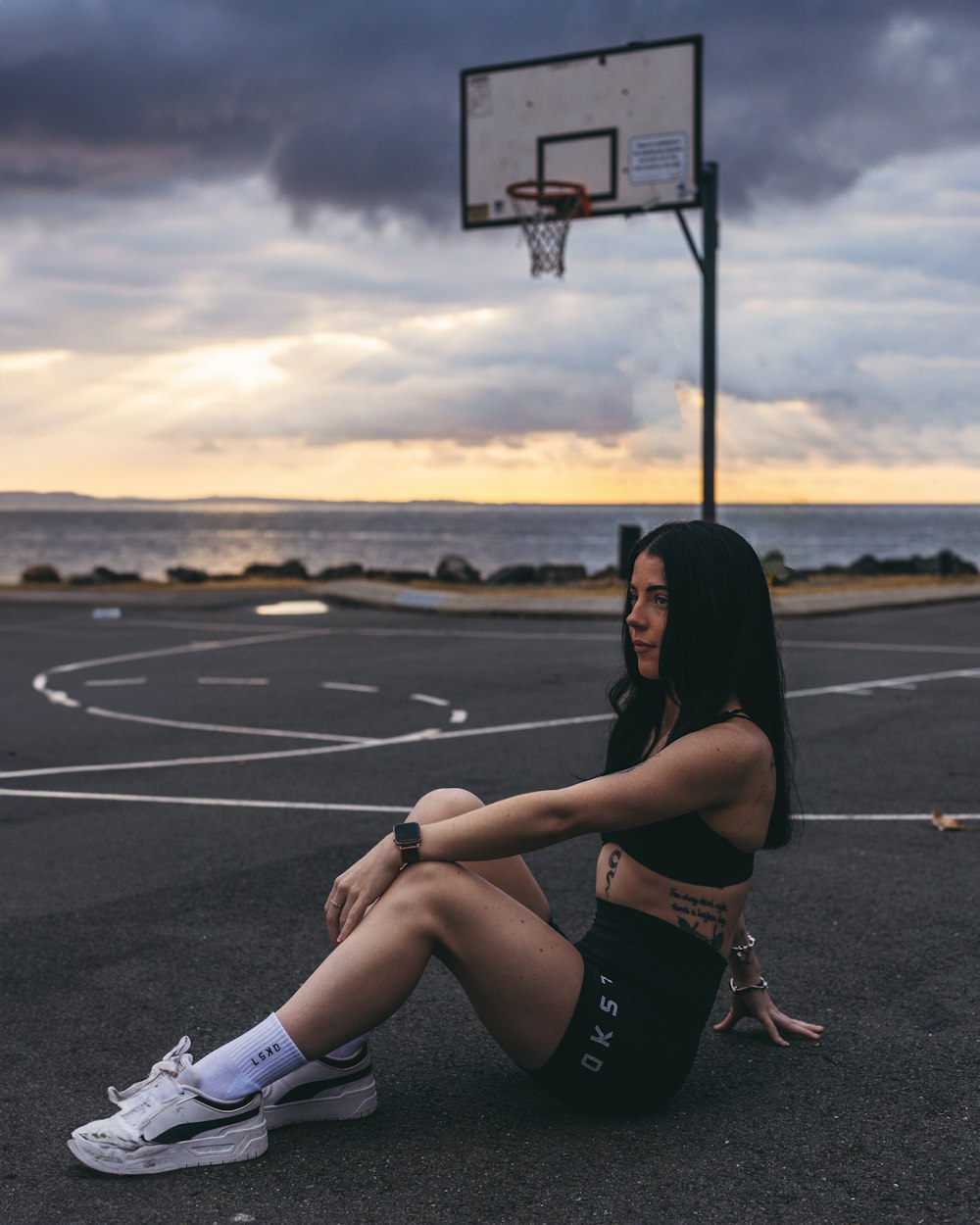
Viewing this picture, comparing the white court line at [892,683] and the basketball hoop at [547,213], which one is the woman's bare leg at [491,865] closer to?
the white court line at [892,683]

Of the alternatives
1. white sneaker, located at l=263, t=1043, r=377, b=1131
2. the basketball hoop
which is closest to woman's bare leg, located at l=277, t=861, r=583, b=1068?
white sneaker, located at l=263, t=1043, r=377, b=1131

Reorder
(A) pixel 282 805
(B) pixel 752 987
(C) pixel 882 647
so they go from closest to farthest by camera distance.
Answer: (B) pixel 752 987
(A) pixel 282 805
(C) pixel 882 647

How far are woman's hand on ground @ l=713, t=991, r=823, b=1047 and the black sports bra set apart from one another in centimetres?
71

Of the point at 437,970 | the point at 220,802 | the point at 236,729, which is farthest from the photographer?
the point at 236,729

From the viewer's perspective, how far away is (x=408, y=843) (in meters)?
3.11

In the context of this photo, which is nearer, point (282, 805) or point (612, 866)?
point (612, 866)

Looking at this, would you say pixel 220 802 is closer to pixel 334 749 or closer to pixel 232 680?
pixel 334 749

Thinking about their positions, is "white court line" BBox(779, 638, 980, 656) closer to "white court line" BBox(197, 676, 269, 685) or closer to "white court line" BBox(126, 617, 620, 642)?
"white court line" BBox(126, 617, 620, 642)

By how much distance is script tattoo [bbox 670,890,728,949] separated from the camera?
3217 millimetres

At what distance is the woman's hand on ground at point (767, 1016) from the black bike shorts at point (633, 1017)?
1.74ft

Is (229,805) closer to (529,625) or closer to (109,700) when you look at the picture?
(109,700)

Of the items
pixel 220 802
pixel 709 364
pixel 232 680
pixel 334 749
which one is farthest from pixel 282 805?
pixel 709 364

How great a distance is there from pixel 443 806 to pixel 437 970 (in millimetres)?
1300

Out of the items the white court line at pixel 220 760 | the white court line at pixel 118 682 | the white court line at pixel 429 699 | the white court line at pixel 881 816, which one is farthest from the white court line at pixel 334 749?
the white court line at pixel 118 682
